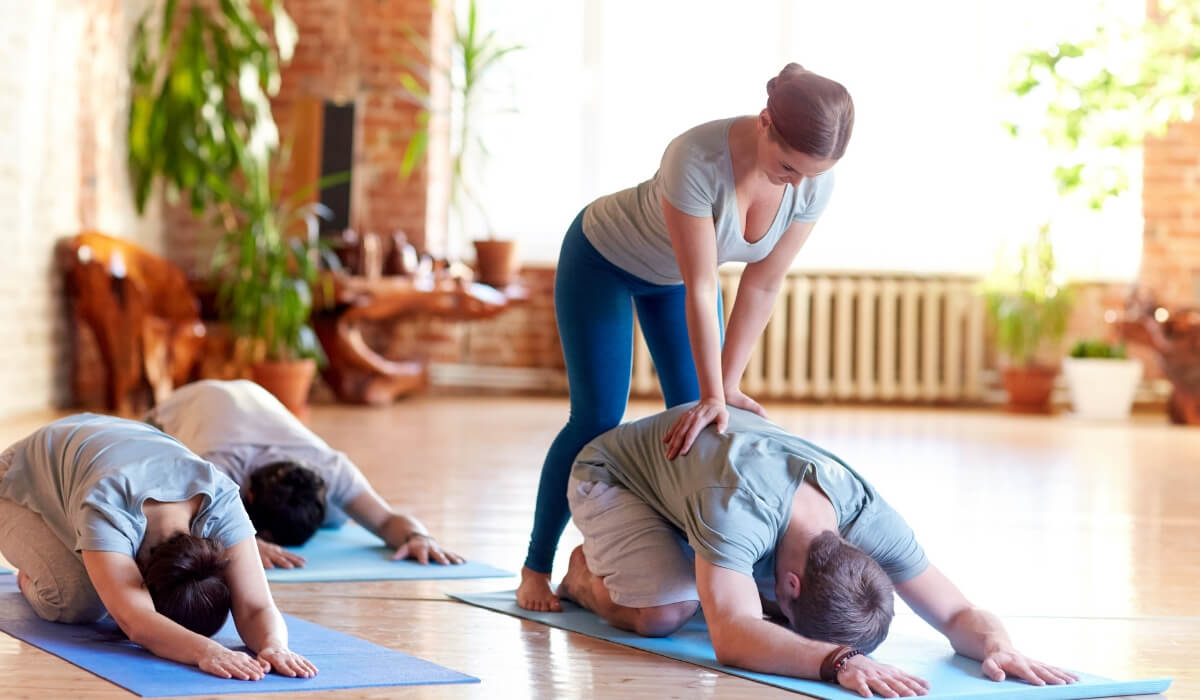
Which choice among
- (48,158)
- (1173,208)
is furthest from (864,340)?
(48,158)

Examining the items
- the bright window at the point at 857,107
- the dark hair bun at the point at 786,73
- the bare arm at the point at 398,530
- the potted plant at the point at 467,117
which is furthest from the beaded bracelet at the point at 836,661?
the bright window at the point at 857,107

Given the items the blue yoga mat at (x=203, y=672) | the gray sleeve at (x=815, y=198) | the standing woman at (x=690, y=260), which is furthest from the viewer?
the gray sleeve at (x=815, y=198)

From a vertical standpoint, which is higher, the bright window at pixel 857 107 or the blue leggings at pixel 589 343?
the bright window at pixel 857 107

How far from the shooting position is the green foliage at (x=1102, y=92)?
7.83 meters

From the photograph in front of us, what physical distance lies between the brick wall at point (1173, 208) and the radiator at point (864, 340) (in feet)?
3.78

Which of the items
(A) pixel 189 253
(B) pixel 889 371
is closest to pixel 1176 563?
(B) pixel 889 371

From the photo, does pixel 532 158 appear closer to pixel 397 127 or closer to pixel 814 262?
pixel 397 127

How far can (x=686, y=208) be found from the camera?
2244 millimetres

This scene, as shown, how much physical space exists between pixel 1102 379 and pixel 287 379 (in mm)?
4594

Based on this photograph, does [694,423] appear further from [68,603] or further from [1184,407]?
[1184,407]

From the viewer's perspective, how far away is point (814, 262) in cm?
865

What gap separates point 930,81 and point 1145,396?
2354mm

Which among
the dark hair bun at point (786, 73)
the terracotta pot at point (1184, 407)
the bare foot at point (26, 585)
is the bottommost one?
the terracotta pot at point (1184, 407)

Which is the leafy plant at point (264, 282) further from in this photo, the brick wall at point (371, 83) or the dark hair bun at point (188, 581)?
the dark hair bun at point (188, 581)
